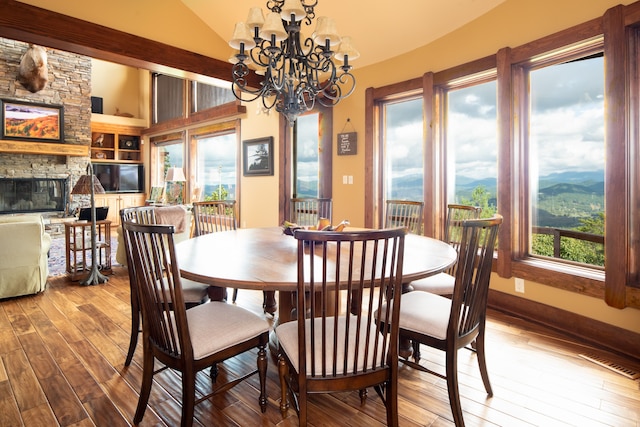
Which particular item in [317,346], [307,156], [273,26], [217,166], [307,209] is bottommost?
[317,346]

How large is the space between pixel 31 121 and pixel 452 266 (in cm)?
874

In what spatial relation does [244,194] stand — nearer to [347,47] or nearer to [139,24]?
[139,24]

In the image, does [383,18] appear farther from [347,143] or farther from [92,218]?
[92,218]

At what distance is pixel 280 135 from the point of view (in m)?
5.43

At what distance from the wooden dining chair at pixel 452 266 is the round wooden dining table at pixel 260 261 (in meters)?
0.22

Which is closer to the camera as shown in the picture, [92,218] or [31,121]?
[92,218]

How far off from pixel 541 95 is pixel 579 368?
6.92 feet

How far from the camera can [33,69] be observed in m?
6.95

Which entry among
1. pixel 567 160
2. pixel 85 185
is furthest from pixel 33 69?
pixel 567 160

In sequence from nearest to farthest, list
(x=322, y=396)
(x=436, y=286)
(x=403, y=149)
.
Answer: (x=322, y=396) → (x=436, y=286) → (x=403, y=149)

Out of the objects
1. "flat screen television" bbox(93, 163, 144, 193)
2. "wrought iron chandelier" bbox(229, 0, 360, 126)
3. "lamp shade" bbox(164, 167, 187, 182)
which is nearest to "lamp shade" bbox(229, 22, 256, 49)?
"wrought iron chandelier" bbox(229, 0, 360, 126)

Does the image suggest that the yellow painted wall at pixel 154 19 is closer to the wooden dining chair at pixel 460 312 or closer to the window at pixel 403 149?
the window at pixel 403 149

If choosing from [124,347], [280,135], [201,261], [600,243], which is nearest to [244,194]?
[280,135]

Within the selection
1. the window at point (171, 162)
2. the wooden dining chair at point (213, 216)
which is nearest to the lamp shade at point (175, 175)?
the window at point (171, 162)
